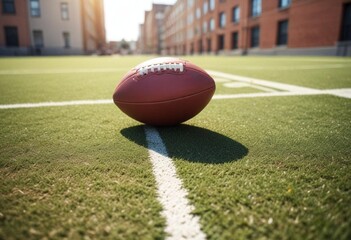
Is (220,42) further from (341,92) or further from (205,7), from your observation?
(341,92)

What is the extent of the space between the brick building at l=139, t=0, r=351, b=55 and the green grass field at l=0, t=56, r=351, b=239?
70.3 ft

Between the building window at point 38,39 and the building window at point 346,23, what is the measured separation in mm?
37030

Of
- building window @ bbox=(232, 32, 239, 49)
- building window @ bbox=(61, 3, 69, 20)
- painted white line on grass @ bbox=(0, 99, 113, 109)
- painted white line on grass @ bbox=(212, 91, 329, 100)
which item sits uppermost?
building window @ bbox=(61, 3, 69, 20)

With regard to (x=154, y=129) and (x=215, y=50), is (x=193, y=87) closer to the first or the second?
(x=154, y=129)

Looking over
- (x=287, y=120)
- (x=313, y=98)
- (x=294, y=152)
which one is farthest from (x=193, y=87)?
(x=313, y=98)

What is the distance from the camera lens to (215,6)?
4181 centimetres

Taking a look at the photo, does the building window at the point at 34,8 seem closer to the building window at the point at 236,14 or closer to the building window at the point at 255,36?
the building window at the point at 236,14

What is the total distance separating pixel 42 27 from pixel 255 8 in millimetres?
28956

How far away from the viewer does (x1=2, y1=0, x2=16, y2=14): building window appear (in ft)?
118

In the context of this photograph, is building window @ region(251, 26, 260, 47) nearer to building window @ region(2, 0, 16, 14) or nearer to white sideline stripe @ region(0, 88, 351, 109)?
white sideline stripe @ region(0, 88, 351, 109)

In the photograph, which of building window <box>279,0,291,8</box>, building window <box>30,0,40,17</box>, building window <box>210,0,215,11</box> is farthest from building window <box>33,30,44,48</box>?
building window <box>279,0,291,8</box>

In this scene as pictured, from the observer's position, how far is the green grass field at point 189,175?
1372 millimetres

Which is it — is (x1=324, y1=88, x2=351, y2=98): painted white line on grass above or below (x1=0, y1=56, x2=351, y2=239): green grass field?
above

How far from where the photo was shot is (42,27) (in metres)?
38.2
